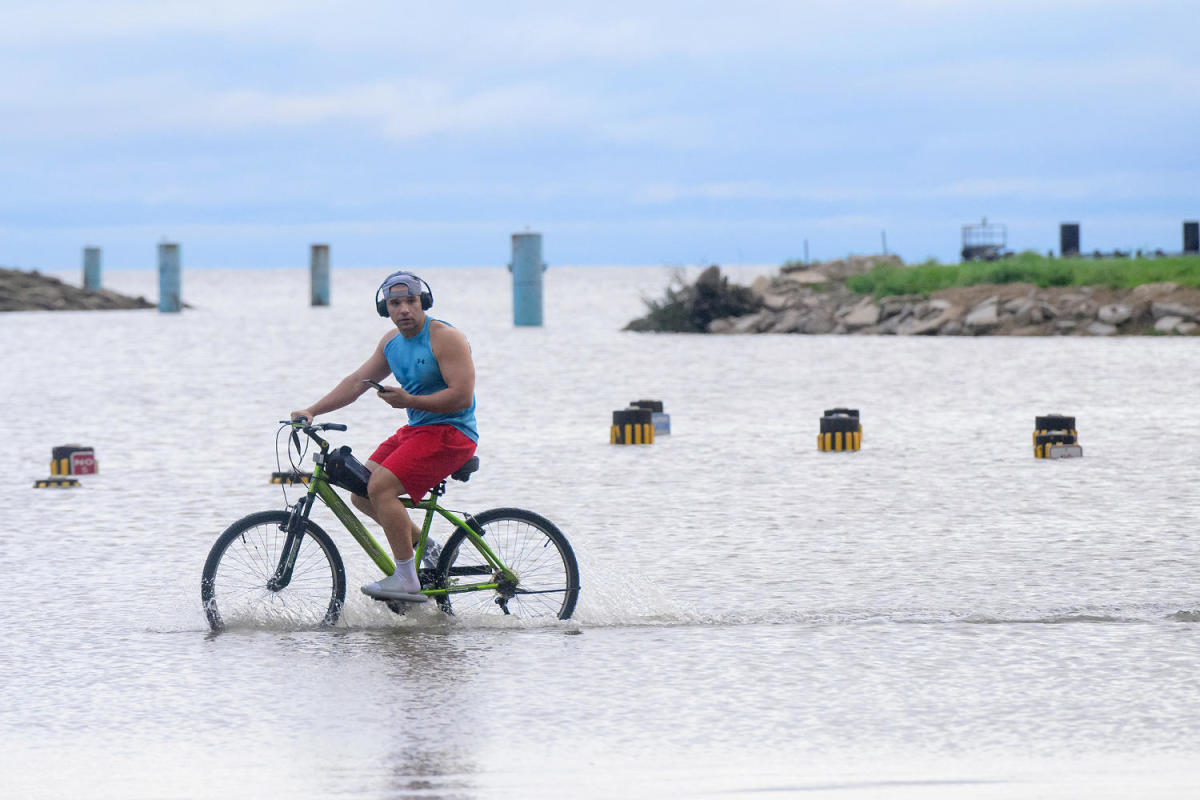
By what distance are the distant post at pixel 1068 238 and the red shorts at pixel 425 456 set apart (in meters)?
62.8

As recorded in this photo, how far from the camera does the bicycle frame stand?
28.7 feet

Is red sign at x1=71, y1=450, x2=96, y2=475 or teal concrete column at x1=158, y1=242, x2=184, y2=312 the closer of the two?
red sign at x1=71, y1=450, x2=96, y2=475

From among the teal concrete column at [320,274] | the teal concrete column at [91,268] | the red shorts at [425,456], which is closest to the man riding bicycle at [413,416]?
the red shorts at [425,456]

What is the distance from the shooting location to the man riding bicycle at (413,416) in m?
8.62

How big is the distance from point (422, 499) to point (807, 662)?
2.20 meters

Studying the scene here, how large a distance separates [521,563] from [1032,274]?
1887 inches

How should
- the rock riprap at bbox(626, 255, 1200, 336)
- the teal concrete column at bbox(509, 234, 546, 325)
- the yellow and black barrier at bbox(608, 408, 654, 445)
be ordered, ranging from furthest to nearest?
the teal concrete column at bbox(509, 234, 546, 325) < the rock riprap at bbox(626, 255, 1200, 336) < the yellow and black barrier at bbox(608, 408, 654, 445)

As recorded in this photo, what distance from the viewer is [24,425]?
930 inches

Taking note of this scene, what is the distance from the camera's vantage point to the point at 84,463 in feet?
55.4

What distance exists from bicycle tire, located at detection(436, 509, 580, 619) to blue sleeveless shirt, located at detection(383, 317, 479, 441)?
19.3 inches

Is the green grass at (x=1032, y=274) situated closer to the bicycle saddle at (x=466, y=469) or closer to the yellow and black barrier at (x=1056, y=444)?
the yellow and black barrier at (x=1056, y=444)

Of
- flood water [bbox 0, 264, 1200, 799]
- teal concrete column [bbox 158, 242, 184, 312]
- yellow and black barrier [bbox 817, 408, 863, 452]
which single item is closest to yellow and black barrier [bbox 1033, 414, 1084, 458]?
flood water [bbox 0, 264, 1200, 799]

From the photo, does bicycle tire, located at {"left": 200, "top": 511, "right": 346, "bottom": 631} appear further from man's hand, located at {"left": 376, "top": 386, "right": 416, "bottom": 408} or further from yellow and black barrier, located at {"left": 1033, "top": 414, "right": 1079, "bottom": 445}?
yellow and black barrier, located at {"left": 1033, "top": 414, "right": 1079, "bottom": 445}

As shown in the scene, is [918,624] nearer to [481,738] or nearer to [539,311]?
[481,738]
